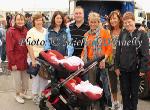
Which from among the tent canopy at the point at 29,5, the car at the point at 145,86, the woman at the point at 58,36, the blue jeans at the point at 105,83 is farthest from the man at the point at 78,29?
the tent canopy at the point at 29,5

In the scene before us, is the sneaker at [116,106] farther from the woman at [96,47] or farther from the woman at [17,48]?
the woman at [17,48]

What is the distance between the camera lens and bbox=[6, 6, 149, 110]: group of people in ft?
16.5

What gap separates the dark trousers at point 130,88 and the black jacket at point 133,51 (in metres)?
0.12

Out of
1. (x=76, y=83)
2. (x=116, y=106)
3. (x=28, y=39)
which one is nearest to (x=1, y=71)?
(x=28, y=39)

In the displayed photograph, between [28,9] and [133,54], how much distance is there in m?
15.2

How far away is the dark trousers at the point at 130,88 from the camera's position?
16.8 ft

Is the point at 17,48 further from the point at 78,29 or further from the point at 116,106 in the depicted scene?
the point at 116,106

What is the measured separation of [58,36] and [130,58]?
1.38 m

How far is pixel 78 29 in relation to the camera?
5.59m

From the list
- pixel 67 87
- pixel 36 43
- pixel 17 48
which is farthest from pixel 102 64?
pixel 17 48

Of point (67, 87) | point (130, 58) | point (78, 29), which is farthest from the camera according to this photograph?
point (78, 29)

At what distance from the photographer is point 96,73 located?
17.2 feet

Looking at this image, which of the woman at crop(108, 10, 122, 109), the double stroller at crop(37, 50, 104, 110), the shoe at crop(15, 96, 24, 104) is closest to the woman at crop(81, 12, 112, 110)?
the woman at crop(108, 10, 122, 109)

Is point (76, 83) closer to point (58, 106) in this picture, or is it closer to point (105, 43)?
point (58, 106)
